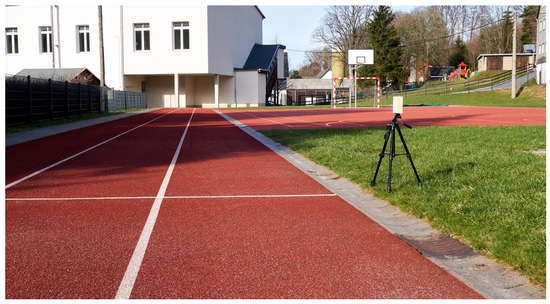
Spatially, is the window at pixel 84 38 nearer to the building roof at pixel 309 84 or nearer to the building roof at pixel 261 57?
the building roof at pixel 261 57

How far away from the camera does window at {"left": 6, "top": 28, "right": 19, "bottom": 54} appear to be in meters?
51.4

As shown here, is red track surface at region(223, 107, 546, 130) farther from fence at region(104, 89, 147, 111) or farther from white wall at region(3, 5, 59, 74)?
white wall at region(3, 5, 59, 74)

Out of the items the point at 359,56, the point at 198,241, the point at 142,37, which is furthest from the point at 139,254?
the point at 142,37

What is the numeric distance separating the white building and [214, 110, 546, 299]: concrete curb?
1655 inches

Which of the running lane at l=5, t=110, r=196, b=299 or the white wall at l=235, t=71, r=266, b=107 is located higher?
the white wall at l=235, t=71, r=266, b=107

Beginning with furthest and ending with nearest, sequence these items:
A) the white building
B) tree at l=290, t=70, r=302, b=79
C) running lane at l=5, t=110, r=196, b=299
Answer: tree at l=290, t=70, r=302, b=79 < the white building < running lane at l=5, t=110, r=196, b=299

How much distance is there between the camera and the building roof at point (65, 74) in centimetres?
4544

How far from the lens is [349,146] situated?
1182cm

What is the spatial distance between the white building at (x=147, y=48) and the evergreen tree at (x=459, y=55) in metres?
46.4

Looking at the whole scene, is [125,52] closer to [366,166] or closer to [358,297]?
[366,166]

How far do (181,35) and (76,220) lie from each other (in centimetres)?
4508

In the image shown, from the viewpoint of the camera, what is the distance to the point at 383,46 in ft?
219

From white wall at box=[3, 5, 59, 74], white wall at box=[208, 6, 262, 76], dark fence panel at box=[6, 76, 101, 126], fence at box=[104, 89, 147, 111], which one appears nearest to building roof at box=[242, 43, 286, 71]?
white wall at box=[208, 6, 262, 76]

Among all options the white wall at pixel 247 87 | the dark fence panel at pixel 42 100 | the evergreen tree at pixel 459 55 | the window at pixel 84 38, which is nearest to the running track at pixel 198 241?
the dark fence panel at pixel 42 100
